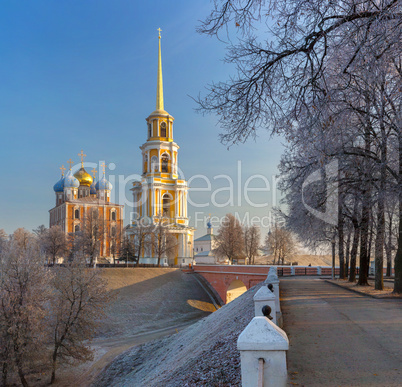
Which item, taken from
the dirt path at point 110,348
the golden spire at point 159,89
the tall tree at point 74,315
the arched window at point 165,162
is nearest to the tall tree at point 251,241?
the arched window at point 165,162

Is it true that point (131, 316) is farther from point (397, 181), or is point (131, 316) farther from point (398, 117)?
point (398, 117)

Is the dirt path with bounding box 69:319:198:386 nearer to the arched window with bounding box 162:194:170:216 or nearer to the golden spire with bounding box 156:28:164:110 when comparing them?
the arched window with bounding box 162:194:170:216

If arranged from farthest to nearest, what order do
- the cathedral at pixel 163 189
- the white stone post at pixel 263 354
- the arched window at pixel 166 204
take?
the arched window at pixel 166 204, the cathedral at pixel 163 189, the white stone post at pixel 263 354

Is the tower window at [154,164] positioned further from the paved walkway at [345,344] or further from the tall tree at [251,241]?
the paved walkway at [345,344]

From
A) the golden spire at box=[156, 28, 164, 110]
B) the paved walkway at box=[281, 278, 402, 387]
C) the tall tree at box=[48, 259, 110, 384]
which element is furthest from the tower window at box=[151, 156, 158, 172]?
the paved walkway at box=[281, 278, 402, 387]

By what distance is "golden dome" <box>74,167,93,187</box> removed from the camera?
87.6 metres

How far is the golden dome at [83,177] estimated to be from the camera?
87625mm

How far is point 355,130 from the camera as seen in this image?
16.9 metres

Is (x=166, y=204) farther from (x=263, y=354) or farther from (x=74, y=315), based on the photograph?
(x=263, y=354)

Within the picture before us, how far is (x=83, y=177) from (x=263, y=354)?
3436 inches

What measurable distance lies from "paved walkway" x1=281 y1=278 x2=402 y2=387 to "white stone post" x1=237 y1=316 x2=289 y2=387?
2.03 metres

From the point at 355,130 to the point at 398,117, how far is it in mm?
4064

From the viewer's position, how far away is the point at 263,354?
14.2 feet

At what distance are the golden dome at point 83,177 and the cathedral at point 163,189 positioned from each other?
73.3ft
